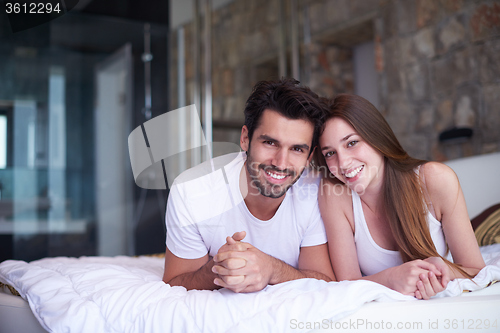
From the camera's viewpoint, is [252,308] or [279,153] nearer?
[252,308]

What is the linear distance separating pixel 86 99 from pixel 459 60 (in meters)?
2.29

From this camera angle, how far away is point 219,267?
110 cm

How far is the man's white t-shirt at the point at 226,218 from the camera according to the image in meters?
1.33

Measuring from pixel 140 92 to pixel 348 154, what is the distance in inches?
73.8

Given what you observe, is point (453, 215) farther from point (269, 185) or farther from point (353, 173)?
point (269, 185)

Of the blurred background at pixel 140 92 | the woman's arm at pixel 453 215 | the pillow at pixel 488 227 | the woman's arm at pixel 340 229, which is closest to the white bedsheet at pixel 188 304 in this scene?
the woman's arm at pixel 453 215

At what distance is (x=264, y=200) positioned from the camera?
1414mm

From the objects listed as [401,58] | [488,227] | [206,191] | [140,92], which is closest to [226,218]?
[206,191]

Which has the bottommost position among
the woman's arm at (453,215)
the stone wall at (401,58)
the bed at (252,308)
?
the bed at (252,308)

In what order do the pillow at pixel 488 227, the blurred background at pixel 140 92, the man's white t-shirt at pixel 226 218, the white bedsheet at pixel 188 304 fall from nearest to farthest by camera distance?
the white bedsheet at pixel 188 304 → the man's white t-shirt at pixel 226 218 → the pillow at pixel 488 227 → the blurred background at pixel 140 92

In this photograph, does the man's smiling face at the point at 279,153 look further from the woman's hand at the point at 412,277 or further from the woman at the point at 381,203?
the woman's hand at the point at 412,277

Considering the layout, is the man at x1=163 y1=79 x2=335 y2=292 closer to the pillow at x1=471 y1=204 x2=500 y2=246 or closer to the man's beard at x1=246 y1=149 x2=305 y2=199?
the man's beard at x1=246 y1=149 x2=305 y2=199

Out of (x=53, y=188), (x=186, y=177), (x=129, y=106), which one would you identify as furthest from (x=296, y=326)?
(x=129, y=106)

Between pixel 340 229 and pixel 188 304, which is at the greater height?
pixel 340 229
